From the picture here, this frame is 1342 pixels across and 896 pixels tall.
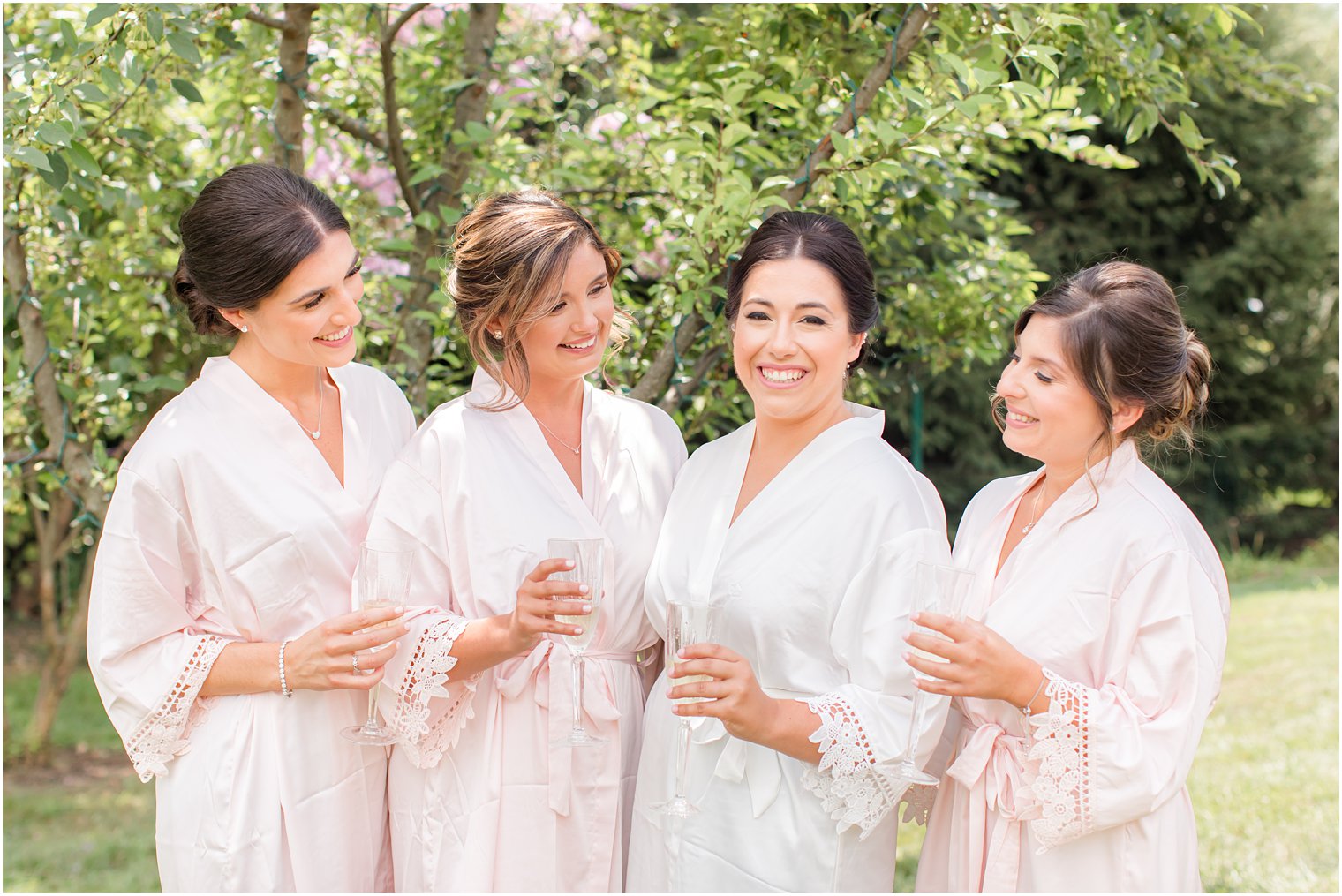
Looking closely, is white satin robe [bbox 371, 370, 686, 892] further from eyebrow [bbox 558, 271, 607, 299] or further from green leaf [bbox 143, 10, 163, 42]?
green leaf [bbox 143, 10, 163, 42]

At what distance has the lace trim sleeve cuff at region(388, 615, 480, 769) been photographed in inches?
96.7

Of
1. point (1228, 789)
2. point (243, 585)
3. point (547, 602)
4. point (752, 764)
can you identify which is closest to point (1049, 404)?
point (752, 764)

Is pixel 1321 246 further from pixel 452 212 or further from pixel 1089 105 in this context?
pixel 452 212

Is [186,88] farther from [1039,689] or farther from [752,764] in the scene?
[1039,689]

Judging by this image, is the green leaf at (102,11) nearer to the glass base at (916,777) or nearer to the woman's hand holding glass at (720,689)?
the woman's hand holding glass at (720,689)

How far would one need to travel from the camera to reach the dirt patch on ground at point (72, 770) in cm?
624

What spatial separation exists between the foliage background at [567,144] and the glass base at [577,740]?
1225 millimetres

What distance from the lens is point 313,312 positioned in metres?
2.56

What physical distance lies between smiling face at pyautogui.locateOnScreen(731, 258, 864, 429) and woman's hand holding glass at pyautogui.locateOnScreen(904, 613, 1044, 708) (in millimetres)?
605

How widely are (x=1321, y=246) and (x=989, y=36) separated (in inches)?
370

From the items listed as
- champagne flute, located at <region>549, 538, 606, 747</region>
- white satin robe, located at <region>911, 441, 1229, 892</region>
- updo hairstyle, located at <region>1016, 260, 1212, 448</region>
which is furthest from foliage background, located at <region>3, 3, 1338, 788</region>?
champagne flute, located at <region>549, 538, 606, 747</region>

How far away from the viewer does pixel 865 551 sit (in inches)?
93.8

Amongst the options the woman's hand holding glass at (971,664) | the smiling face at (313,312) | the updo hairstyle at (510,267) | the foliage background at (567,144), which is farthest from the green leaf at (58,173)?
the woman's hand holding glass at (971,664)

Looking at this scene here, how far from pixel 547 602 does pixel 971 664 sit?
2.55ft
